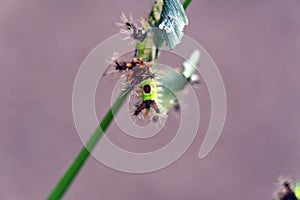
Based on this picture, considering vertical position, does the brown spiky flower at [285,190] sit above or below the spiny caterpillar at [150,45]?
below

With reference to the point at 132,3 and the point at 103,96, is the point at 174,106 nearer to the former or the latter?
the point at 103,96

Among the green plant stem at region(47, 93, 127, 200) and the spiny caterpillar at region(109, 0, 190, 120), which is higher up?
the spiny caterpillar at region(109, 0, 190, 120)

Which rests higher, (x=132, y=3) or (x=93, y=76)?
(x=132, y=3)

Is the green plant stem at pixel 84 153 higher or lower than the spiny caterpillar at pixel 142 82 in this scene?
lower

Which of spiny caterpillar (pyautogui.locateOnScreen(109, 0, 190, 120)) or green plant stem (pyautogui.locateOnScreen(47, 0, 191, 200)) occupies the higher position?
spiny caterpillar (pyautogui.locateOnScreen(109, 0, 190, 120))

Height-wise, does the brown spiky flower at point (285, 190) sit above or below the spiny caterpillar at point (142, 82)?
below

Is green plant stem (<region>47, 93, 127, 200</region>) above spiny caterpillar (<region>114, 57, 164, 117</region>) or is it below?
below

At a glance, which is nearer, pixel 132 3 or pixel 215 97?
pixel 215 97

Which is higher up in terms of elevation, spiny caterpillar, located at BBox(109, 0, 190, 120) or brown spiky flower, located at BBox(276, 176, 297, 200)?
spiny caterpillar, located at BBox(109, 0, 190, 120)

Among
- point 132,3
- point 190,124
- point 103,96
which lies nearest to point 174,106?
point 190,124

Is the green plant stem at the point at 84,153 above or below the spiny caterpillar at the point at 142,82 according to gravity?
below

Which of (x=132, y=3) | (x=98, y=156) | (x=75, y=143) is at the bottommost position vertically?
(x=98, y=156)
